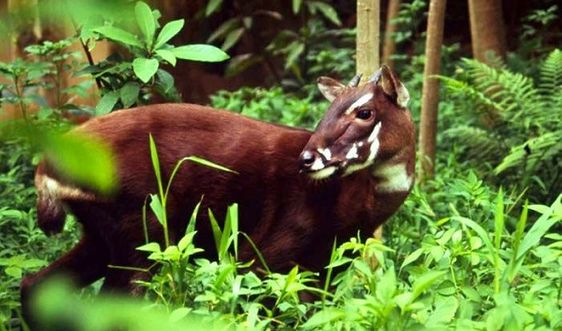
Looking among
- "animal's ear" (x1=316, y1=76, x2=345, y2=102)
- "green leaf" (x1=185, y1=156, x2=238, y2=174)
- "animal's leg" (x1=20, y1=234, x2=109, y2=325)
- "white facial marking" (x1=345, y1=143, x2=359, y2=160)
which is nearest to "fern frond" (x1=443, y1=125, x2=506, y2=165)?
"animal's ear" (x1=316, y1=76, x2=345, y2=102)

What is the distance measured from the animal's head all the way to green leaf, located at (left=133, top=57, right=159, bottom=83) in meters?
0.70

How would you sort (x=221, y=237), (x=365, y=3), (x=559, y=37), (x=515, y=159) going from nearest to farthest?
(x=221, y=237) → (x=365, y=3) → (x=515, y=159) → (x=559, y=37)

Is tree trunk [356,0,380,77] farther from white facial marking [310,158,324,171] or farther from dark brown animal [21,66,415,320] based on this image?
white facial marking [310,158,324,171]

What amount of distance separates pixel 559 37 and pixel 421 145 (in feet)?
12.6

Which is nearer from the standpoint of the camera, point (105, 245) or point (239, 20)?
point (105, 245)

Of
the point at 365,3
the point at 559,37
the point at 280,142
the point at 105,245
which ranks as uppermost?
the point at 365,3

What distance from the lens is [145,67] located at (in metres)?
4.27

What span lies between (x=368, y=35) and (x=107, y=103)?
1.35m

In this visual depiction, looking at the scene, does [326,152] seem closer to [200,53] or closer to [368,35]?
[200,53]

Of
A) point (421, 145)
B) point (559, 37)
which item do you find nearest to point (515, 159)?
point (421, 145)

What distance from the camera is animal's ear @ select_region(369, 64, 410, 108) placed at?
4285mm

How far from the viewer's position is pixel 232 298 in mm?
3102

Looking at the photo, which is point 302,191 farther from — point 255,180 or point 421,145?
point 421,145

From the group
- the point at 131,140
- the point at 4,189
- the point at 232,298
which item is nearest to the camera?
the point at 232,298
